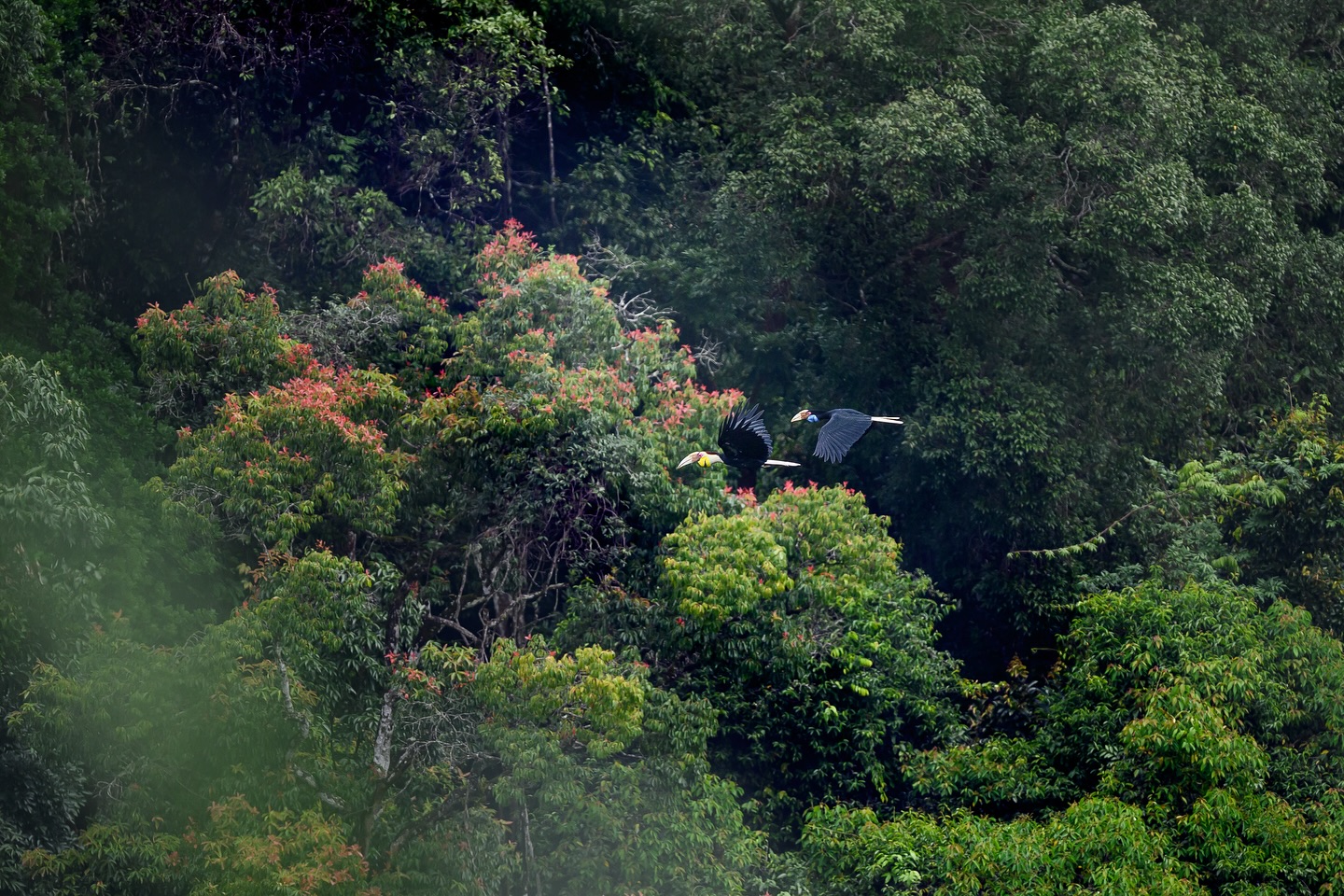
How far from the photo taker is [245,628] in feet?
31.1

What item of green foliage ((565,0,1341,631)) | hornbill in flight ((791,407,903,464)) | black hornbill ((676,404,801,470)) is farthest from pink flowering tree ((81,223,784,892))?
green foliage ((565,0,1341,631))

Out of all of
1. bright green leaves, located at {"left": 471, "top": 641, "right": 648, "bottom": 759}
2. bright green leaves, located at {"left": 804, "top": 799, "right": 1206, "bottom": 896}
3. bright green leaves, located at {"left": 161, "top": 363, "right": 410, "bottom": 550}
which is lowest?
bright green leaves, located at {"left": 804, "top": 799, "right": 1206, "bottom": 896}

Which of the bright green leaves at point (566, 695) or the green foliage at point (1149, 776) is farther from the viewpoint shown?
the bright green leaves at point (566, 695)

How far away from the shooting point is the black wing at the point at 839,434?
10023mm

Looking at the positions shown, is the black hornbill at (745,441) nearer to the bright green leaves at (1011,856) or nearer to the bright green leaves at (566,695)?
the bright green leaves at (566,695)

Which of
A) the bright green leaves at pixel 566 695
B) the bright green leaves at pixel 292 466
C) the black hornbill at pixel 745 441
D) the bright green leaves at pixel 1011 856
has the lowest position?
the bright green leaves at pixel 1011 856

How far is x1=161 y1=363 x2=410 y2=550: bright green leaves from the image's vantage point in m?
9.79

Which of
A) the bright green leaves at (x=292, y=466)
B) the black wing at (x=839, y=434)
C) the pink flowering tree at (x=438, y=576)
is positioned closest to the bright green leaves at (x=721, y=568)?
the pink flowering tree at (x=438, y=576)

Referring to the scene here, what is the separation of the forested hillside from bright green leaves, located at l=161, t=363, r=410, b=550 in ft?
0.11

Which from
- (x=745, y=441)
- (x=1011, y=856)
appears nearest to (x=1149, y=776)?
(x=1011, y=856)

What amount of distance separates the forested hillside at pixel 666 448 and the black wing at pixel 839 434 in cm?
49

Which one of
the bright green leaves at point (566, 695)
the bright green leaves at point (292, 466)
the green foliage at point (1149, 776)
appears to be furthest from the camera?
the bright green leaves at point (292, 466)

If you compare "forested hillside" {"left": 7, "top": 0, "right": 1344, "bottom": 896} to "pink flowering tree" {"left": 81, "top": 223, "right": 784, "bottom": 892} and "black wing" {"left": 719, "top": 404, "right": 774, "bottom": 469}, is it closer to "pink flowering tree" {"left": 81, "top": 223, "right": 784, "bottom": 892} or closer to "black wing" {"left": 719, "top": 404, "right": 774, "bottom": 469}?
"pink flowering tree" {"left": 81, "top": 223, "right": 784, "bottom": 892}

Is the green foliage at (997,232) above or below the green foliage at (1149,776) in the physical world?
above
